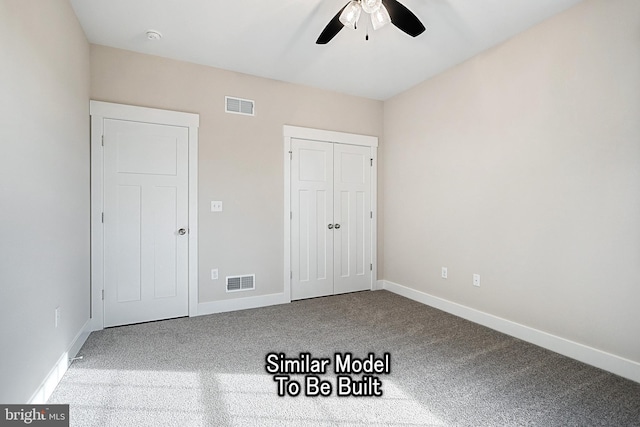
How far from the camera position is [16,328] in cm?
157

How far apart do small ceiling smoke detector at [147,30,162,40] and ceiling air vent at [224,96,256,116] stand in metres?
0.85

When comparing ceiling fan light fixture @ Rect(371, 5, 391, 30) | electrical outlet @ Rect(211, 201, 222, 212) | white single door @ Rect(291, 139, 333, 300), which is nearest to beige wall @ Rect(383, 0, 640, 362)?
white single door @ Rect(291, 139, 333, 300)

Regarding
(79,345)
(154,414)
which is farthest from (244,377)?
(79,345)

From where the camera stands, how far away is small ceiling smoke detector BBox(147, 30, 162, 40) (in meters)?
2.78

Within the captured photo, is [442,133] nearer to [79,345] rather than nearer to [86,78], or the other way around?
[86,78]

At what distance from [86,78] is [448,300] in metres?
4.24

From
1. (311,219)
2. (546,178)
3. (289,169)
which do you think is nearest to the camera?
(546,178)

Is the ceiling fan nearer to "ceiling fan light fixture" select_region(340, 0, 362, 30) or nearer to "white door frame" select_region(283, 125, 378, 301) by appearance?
"ceiling fan light fixture" select_region(340, 0, 362, 30)

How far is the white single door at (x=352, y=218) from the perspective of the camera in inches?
167

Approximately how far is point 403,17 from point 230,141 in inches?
86.6

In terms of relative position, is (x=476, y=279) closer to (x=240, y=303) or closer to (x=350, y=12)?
(x=240, y=303)

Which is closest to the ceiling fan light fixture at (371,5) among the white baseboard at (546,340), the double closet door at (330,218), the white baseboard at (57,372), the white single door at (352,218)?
A: the double closet door at (330,218)

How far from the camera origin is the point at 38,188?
1835 millimetres

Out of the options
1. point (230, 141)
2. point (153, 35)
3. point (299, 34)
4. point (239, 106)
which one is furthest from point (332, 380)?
point (153, 35)
